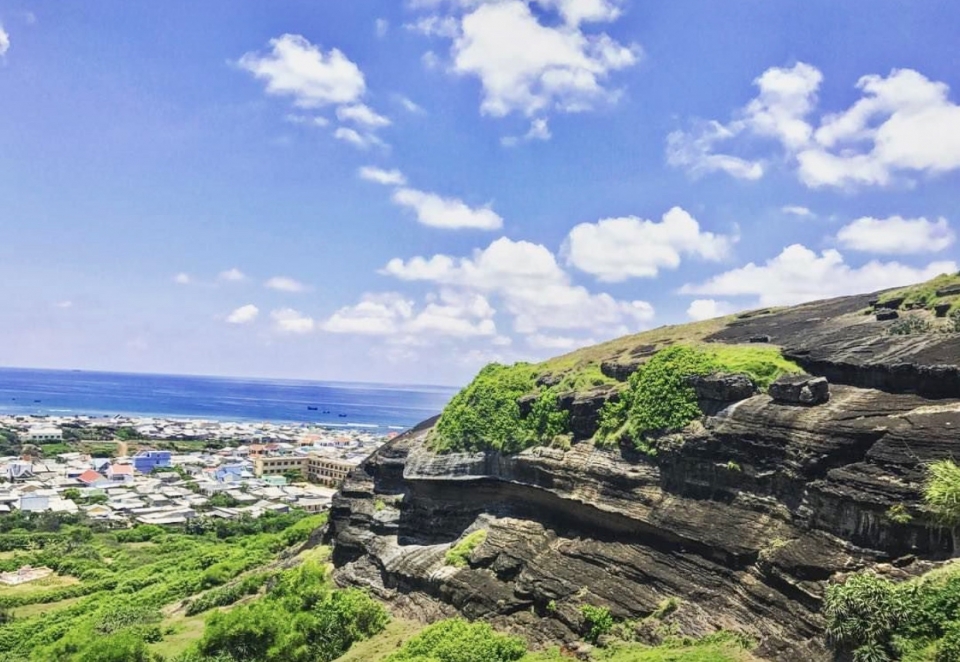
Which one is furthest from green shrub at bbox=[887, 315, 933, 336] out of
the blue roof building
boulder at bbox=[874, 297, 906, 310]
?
the blue roof building

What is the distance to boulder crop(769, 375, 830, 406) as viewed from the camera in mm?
25297

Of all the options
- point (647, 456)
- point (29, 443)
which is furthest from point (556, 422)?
point (29, 443)

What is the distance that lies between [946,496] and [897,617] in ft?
12.1

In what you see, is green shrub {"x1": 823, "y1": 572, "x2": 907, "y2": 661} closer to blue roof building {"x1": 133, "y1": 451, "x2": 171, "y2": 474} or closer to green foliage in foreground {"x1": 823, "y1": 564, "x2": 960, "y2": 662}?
green foliage in foreground {"x1": 823, "y1": 564, "x2": 960, "y2": 662}

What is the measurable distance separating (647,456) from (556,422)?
7.20 metres

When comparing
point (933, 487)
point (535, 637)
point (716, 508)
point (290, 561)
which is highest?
point (933, 487)

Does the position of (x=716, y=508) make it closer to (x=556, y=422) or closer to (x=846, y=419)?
(x=846, y=419)

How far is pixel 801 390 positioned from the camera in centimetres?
2556

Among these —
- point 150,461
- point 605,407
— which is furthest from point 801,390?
point 150,461

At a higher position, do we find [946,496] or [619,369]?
[619,369]

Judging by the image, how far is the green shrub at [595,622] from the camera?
85.4ft

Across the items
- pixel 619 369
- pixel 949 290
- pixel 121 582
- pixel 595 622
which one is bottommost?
pixel 121 582

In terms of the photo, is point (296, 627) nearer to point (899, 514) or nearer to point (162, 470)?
point (899, 514)

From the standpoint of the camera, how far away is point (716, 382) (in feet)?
94.6
